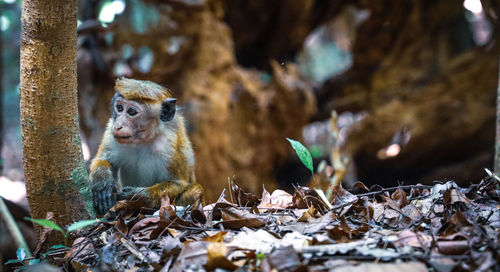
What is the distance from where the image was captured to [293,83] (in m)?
8.05

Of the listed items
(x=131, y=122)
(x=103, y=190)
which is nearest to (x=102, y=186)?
(x=103, y=190)

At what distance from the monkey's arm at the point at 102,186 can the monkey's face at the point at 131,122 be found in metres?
0.27

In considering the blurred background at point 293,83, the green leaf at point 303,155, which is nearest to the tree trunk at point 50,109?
the green leaf at point 303,155

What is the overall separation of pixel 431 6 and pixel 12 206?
746cm

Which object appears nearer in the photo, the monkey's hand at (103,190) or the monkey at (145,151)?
the monkey's hand at (103,190)

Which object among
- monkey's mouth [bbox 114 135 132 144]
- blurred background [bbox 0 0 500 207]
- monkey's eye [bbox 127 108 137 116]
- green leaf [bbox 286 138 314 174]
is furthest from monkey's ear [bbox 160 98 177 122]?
blurred background [bbox 0 0 500 207]

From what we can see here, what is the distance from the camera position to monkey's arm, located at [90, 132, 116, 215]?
357 centimetres

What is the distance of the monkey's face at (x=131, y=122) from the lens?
3818mm

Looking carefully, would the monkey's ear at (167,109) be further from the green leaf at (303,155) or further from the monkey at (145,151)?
the green leaf at (303,155)

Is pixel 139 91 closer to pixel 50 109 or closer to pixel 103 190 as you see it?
pixel 103 190

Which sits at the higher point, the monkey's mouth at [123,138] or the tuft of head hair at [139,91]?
the tuft of head hair at [139,91]

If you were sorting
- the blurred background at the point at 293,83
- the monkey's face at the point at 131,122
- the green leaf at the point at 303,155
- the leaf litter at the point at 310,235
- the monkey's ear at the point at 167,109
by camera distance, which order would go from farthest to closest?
the blurred background at the point at 293,83 → the monkey's ear at the point at 167,109 → the monkey's face at the point at 131,122 → the green leaf at the point at 303,155 → the leaf litter at the point at 310,235

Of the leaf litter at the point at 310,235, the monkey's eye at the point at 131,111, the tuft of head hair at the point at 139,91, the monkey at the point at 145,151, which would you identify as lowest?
the leaf litter at the point at 310,235

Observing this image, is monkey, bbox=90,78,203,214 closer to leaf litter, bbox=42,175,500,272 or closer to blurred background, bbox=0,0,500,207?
leaf litter, bbox=42,175,500,272
